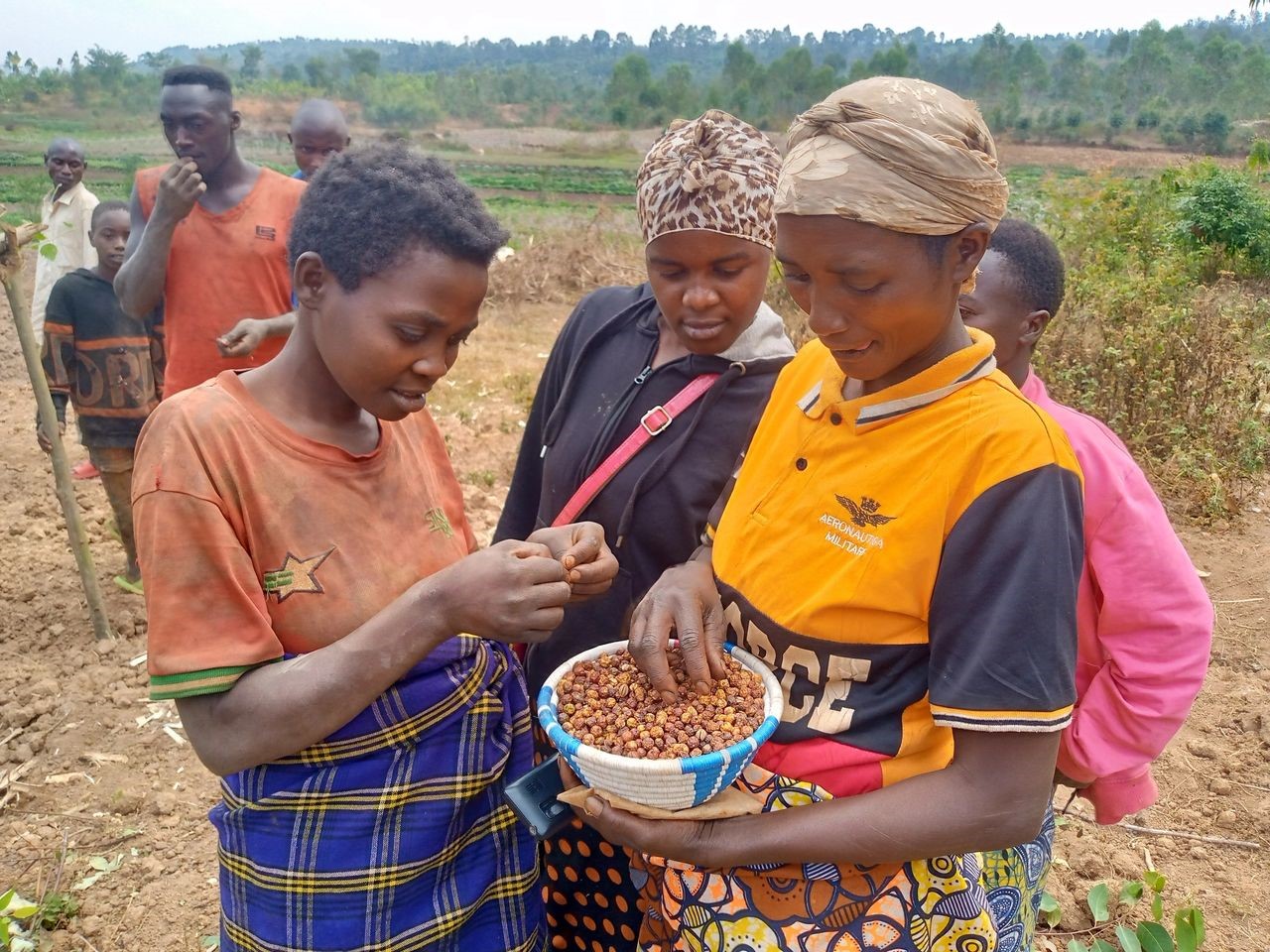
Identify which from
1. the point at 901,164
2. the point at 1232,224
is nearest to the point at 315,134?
the point at 901,164

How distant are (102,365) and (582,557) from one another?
12.7 ft

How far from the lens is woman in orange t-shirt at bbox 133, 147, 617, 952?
129 cm

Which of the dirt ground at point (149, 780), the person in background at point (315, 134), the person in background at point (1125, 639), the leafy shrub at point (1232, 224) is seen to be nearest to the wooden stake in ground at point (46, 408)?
the dirt ground at point (149, 780)

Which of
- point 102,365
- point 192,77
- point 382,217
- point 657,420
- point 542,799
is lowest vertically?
point 102,365

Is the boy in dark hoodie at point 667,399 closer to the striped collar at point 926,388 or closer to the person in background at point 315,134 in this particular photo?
the striped collar at point 926,388

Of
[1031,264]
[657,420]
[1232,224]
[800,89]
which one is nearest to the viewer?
[657,420]

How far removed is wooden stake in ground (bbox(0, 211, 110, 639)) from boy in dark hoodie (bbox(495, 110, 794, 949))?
2548 mm

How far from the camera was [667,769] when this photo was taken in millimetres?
1171

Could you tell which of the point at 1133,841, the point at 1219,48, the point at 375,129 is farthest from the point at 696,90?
the point at 1133,841

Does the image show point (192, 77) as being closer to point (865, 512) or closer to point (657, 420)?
point (657, 420)

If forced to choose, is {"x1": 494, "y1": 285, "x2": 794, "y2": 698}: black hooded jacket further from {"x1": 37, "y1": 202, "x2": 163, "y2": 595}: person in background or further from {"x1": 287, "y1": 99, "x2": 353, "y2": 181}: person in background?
{"x1": 287, "y1": 99, "x2": 353, "y2": 181}: person in background

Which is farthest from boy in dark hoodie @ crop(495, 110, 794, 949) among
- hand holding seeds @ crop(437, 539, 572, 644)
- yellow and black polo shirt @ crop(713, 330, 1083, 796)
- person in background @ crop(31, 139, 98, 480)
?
person in background @ crop(31, 139, 98, 480)

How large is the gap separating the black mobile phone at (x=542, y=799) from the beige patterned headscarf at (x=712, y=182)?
41.3 inches

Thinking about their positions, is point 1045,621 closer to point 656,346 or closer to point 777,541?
point 777,541
